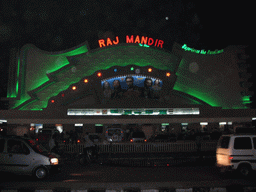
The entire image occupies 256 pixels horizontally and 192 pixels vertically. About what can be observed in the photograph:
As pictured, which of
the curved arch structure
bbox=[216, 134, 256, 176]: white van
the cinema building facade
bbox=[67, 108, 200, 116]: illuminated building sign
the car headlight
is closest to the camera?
bbox=[216, 134, 256, 176]: white van

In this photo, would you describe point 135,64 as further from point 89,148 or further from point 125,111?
point 89,148

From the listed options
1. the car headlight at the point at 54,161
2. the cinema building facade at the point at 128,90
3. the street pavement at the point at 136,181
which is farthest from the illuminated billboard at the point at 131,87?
the car headlight at the point at 54,161

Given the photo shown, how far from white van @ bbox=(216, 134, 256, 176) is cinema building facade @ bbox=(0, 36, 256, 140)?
17789mm

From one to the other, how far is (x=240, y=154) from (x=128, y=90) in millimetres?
20418

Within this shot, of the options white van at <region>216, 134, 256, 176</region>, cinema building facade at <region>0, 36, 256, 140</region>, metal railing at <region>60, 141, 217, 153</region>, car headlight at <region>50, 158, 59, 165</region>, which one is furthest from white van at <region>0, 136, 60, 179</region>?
cinema building facade at <region>0, 36, 256, 140</region>

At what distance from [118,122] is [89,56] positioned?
1000cm

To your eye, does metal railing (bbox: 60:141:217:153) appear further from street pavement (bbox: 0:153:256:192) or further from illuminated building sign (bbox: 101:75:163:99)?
illuminated building sign (bbox: 101:75:163:99)

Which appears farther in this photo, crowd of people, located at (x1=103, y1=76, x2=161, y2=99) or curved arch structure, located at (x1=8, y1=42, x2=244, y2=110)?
curved arch structure, located at (x1=8, y1=42, x2=244, y2=110)

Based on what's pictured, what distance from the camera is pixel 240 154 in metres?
10.7

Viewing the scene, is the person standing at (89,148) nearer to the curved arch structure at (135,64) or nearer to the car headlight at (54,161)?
the car headlight at (54,161)

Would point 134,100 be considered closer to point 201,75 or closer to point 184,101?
point 184,101

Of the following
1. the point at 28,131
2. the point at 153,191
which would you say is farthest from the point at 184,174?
the point at 28,131

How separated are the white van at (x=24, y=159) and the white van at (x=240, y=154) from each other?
22.6 ft

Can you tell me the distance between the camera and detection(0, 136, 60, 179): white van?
10.7m
